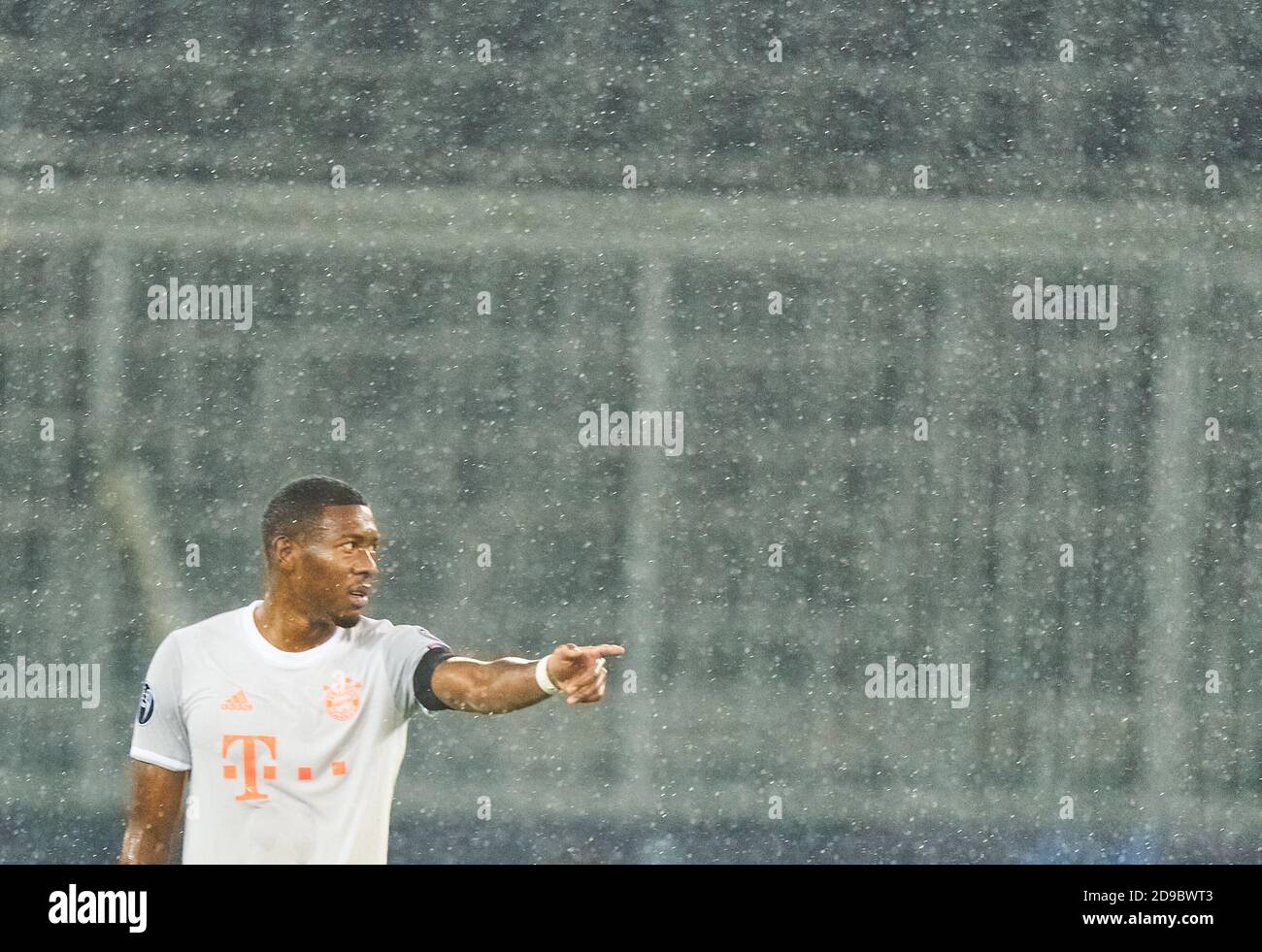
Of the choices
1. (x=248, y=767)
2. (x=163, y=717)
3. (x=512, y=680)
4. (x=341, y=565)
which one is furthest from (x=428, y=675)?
(x=163, y=717)

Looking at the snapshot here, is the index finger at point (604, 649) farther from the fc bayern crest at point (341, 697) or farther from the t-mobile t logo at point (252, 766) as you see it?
the t-mobile t logo at point (252, 766)

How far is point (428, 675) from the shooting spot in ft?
8.11

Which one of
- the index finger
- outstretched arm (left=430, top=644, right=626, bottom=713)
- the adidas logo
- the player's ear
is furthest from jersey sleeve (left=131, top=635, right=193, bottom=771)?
the index finger

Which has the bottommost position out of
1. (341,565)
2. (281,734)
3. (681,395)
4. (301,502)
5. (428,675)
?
(281,734)

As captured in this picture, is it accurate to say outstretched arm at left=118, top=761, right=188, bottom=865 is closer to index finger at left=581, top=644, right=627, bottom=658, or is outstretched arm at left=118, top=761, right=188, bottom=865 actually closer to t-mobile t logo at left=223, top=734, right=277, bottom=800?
t-mobile t logo at left=223, top=734, right=277, bottom=800

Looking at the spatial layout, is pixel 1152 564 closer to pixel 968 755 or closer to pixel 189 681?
pixel 968 755

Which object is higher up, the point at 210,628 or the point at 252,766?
the point at 210,628

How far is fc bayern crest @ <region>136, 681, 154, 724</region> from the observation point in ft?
8.13

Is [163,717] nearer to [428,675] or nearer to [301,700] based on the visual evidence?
[301,700]

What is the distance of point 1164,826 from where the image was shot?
101 inches

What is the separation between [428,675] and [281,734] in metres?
0.30

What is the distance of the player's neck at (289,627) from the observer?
2.45 meters

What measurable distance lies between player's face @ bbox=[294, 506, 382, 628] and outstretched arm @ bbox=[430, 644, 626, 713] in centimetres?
22

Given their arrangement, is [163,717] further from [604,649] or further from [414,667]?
[604,649]
